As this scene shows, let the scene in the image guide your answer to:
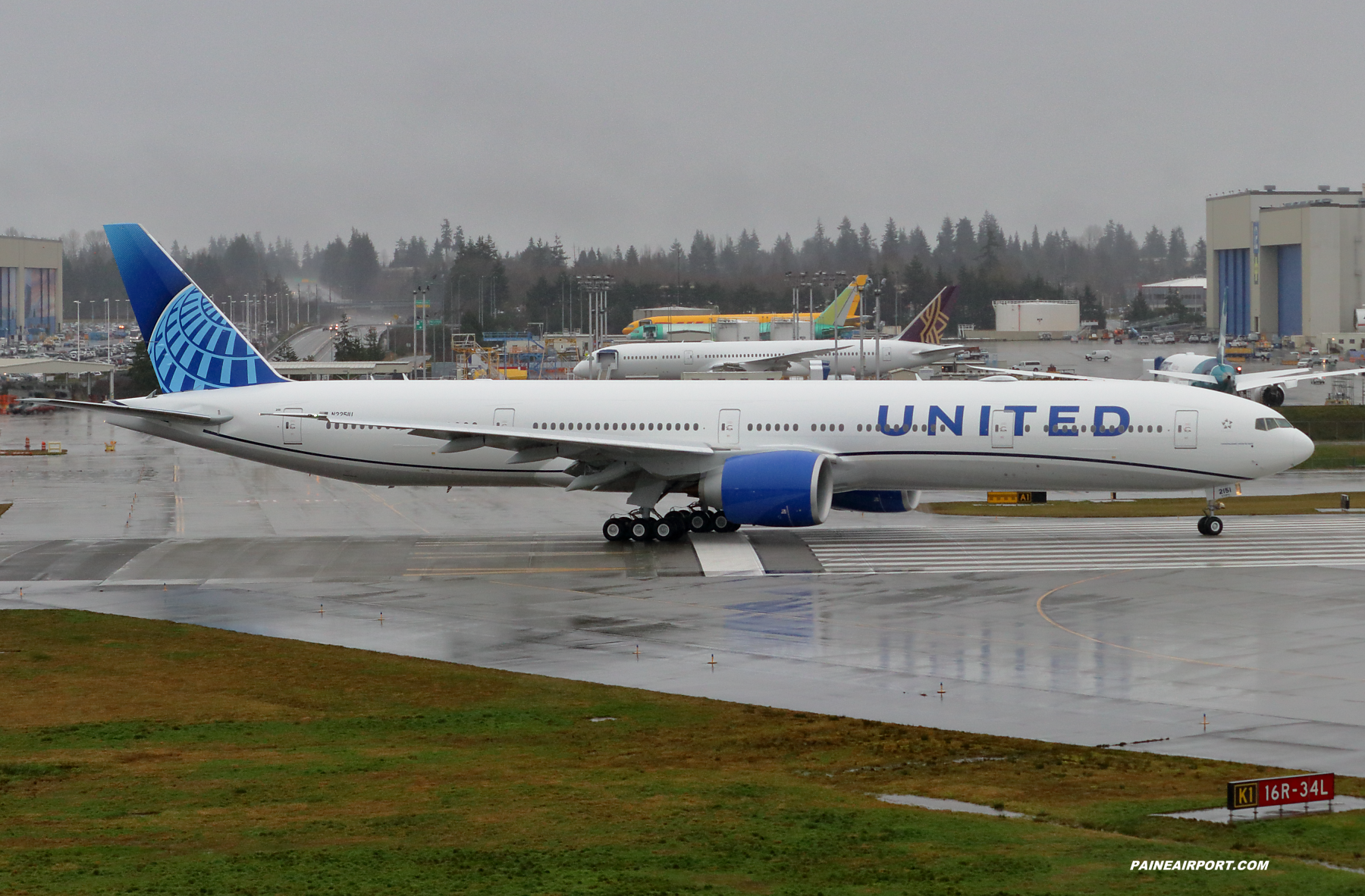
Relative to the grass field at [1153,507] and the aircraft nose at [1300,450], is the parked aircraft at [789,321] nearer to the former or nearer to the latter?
the grass field at [1153,507]

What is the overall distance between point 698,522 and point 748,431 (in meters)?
2.65

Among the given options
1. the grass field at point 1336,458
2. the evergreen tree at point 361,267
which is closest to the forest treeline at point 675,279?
the evergreen tree at point 361,267

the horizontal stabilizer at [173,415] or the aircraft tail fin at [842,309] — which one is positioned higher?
the aircraft tail fin at [842,309]

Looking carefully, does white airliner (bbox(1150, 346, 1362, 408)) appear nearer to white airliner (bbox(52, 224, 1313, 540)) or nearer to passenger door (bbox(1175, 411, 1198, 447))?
passenger door (bbox(1175, 411, 1198, 447))

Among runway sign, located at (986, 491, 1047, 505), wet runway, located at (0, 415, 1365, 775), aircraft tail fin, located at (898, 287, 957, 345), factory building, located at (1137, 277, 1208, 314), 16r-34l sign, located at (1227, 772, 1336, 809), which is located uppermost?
factory building, located at (1137, 277, 1208, 314)

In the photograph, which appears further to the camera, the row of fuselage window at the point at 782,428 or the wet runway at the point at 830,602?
the row of fuselage window at the point at 782,428

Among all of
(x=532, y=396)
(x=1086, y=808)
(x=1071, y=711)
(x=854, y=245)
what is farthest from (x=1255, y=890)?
(x=854, y=245)

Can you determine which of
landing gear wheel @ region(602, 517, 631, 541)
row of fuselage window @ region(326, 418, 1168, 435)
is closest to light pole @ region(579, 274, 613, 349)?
row of fuselage window @ region(326, 418, 1168, 435)

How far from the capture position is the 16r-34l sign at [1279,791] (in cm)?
1262

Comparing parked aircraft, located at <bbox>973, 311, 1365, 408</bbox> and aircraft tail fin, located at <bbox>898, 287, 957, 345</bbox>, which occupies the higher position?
aircraft tail fin, located at <bbox>898, 287, 957, 345</bbox>

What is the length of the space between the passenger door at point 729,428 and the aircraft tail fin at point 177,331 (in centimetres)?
1301

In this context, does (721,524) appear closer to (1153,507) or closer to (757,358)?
(1153,507)

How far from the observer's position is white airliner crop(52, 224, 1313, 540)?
1330 inches

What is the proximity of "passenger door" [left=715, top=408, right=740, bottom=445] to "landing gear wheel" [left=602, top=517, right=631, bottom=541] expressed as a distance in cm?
317
